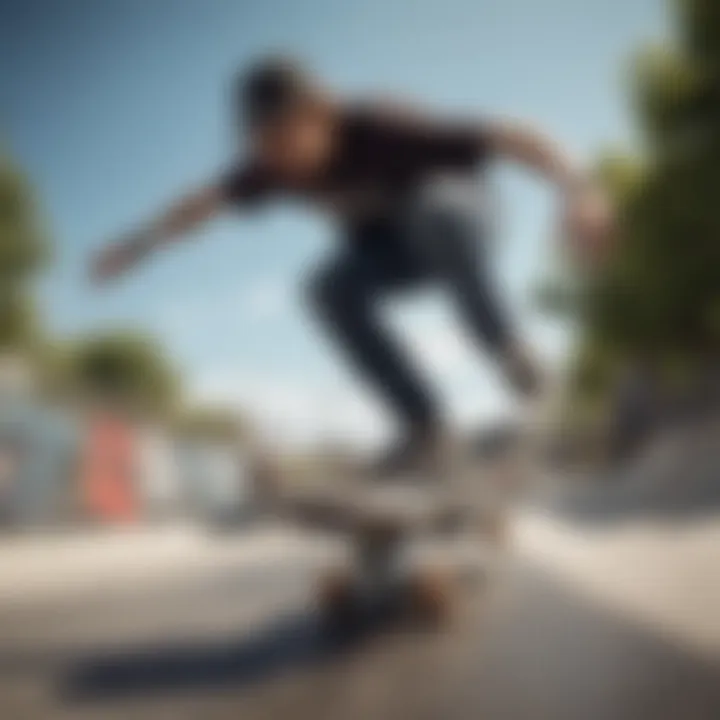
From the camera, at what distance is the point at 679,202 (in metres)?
1.04

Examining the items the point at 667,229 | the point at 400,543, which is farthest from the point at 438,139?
the point at 400,543

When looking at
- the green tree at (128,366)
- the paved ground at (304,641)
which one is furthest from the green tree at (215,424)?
the paved ground at (304,641)

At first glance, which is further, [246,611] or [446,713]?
[246,611]

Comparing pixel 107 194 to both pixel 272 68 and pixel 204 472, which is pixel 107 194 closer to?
pixel 272 68

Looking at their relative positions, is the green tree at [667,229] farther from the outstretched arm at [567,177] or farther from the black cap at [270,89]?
the black cap at [270,89]

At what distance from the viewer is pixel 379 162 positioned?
984 mm

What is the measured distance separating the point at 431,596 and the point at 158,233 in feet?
2.00

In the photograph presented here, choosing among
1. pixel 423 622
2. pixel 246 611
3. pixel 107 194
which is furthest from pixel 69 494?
pixel 423 622

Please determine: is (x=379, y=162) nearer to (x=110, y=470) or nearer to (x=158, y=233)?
(x=158, y=233)

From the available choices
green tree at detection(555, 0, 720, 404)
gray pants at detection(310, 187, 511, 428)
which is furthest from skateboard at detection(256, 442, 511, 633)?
green tree at detection(555, 0, 720, 404)

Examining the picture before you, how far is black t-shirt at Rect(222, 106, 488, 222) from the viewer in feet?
3.19

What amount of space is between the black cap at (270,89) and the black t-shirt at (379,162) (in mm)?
63

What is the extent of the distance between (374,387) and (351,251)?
167 millimetres

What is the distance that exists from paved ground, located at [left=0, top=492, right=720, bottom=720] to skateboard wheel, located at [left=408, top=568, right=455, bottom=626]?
1.0 inches
